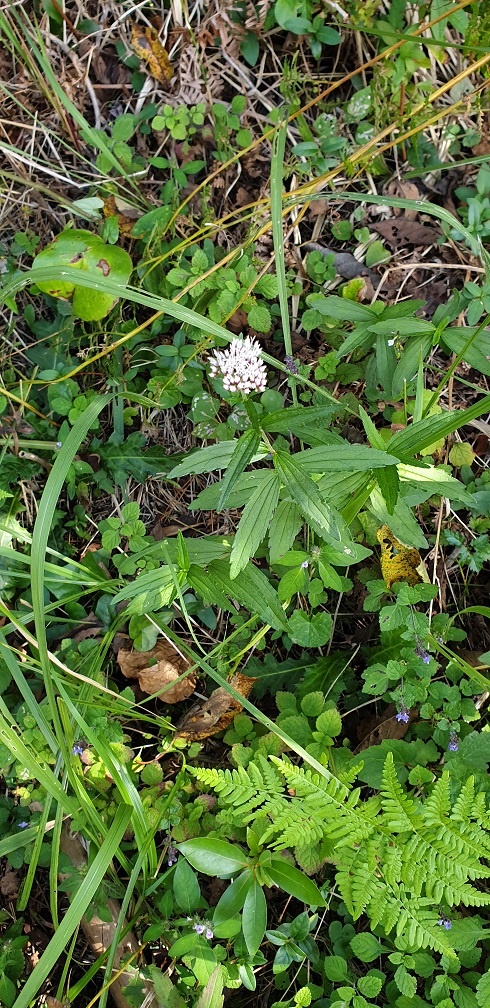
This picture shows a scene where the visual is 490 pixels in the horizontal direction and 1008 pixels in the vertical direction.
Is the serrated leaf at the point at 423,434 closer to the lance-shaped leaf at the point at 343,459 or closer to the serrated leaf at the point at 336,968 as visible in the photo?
the lance-shaped leaf at the point at 343,459

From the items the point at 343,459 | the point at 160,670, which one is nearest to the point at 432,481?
the point at 343,459

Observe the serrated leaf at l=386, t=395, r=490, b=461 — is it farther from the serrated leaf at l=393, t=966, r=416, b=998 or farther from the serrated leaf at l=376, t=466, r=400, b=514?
the serrated leaf at l=393, t=966, r=416, b=998

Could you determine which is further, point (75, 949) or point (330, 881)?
point (75, 949)

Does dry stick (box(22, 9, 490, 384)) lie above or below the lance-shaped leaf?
above

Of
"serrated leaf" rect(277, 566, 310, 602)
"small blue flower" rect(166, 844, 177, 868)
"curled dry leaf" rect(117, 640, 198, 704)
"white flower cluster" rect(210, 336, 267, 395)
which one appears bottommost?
"small blue flower" rect(166, 844, 177, 868)

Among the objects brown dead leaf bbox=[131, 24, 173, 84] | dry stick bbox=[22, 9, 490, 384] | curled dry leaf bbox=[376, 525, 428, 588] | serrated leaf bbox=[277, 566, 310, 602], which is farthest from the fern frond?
brown dead leaf bbox=[131, 24, 173, 84]

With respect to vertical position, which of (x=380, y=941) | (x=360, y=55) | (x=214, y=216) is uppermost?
(x=360, y=55)

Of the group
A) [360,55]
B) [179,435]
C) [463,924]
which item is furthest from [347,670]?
[360,55]

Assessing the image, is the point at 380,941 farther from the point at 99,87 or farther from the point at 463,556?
the point at 99,87
